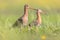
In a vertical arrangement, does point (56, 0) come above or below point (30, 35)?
above

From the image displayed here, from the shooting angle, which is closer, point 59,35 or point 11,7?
point 59,35

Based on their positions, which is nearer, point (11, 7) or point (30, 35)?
point (30, 35)

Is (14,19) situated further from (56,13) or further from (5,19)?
(56,13)

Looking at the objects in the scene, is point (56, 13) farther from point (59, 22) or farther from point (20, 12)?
point (20, 12)

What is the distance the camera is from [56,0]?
2.22 meters

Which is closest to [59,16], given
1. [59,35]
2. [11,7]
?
[59,35]

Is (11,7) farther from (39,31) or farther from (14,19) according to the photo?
(39,31)

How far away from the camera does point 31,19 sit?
83.0 inches

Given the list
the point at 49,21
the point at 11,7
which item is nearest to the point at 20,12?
the point at 11,7

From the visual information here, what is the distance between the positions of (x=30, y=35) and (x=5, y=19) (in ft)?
0.76

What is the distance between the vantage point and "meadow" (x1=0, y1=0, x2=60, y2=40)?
1.99 m

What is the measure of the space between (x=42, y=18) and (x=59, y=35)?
0.20 meters

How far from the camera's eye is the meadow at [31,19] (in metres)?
1.99

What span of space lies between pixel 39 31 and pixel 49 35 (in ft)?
0.24
